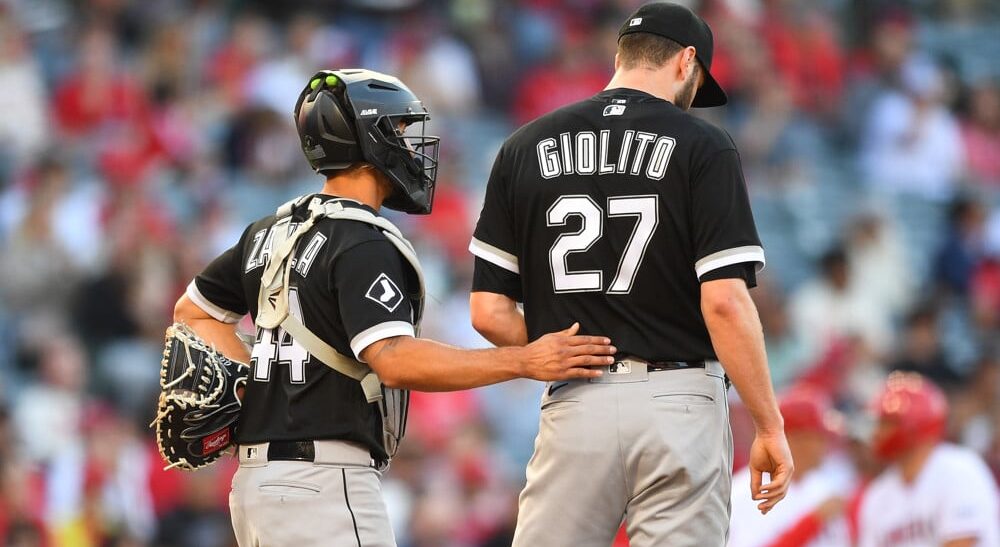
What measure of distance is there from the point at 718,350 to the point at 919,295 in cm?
1001

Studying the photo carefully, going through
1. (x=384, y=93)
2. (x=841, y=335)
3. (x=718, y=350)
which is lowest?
(x=841, y=335)

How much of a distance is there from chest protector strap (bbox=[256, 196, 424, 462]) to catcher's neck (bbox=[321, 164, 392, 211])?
0.10m

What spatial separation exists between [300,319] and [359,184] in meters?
0.48

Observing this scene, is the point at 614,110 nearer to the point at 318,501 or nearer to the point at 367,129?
the point at 367,129

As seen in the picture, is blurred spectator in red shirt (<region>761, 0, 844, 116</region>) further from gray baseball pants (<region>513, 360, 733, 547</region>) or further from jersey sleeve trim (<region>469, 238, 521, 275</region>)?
gray baseball pants (<region>513, 360, 733, 547</region>)

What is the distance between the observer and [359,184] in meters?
4.32

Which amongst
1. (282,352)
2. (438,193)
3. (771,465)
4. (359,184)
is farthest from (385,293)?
(438,193)

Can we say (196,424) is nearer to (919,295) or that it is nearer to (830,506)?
(830,506)

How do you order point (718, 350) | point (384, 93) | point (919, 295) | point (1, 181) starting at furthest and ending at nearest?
1. point (919, 295)
2. point (1, 181)
3. point (384, 93)
4. point (718, 350)

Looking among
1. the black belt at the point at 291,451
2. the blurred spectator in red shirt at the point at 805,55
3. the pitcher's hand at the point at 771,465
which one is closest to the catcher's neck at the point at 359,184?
the black belt at the point at 291,451

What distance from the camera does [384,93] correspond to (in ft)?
14.4

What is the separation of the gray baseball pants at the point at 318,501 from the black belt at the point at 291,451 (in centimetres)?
1

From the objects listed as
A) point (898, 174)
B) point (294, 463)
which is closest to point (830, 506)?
point (294, 463)

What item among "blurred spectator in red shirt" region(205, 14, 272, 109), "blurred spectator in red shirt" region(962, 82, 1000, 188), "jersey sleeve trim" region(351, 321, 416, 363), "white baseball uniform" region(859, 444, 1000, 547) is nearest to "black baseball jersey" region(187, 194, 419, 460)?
"jersey sleeve trim" region(351, 321, 416, 363)
